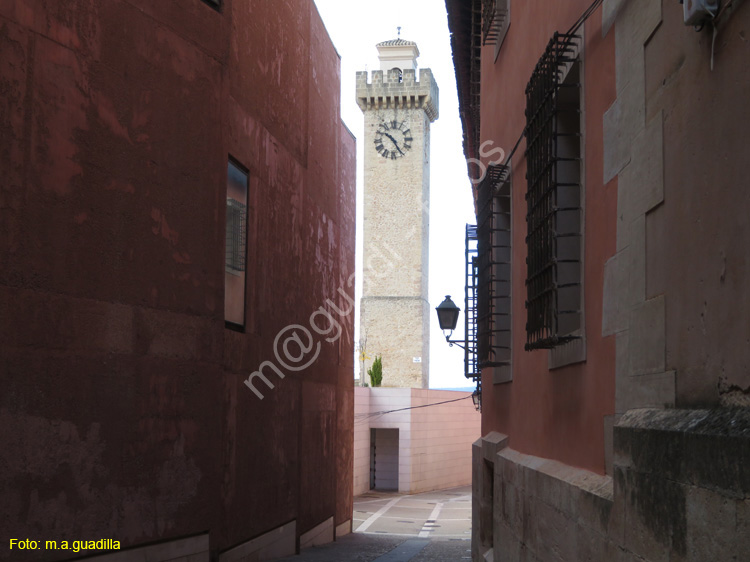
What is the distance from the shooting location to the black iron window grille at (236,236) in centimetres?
991

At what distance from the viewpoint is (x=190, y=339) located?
27.4 ft

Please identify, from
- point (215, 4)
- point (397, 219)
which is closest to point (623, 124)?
point (215, 4)

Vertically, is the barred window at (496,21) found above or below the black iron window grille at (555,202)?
above

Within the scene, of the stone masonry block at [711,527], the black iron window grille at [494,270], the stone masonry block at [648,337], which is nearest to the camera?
the stone masonry block at [711,527]

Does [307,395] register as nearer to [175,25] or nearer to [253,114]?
[253,114]

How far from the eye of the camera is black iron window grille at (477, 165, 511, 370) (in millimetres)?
8492

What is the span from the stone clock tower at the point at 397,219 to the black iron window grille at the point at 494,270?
4490cm

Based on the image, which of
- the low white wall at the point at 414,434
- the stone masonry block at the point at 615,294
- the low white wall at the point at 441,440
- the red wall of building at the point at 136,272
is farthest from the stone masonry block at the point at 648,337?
the low white wall at the point at 441,440

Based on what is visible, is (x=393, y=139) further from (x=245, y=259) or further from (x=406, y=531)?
(x=245, y=259)

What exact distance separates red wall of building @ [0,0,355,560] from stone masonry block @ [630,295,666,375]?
410 cm

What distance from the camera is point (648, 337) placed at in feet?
12.3

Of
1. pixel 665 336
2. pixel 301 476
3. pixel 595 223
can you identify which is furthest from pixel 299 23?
pixel 665 336

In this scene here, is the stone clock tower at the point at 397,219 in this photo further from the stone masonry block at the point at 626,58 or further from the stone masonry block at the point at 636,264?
the stone masonry block at the point at 636,264

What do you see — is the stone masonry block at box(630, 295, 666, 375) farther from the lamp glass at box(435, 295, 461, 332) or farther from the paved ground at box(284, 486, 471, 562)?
the lamp glass at box(435, 295, 461, 332)
